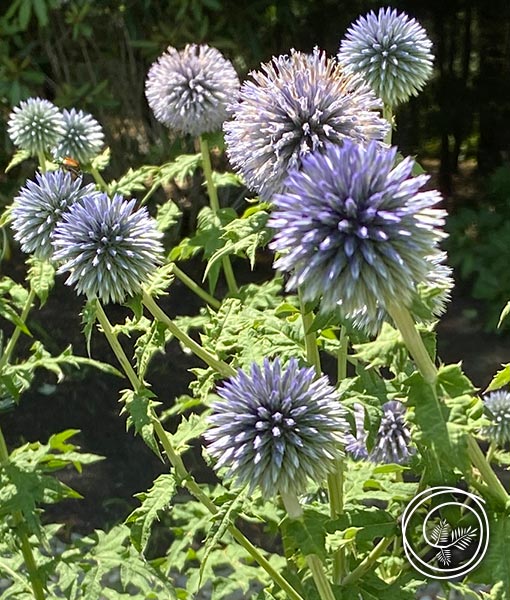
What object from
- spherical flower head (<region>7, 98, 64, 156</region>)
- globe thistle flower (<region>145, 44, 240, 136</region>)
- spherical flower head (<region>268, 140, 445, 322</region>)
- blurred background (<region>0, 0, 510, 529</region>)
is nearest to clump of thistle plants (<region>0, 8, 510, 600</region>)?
spherical flower head (<region>268, 140, 445, 322</region>)

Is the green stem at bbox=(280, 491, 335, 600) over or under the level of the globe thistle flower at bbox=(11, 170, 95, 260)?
under

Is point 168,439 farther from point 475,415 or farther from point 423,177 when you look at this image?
point 423,177

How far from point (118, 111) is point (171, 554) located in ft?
14.3

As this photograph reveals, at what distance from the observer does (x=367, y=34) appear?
2.19 metres

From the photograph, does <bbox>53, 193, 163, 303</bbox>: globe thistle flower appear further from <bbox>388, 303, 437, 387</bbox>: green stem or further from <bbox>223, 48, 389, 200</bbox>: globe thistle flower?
<bbox>388, 303, 437, 387</bbox>: green stem

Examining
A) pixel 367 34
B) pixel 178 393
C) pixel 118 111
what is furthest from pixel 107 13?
pixel 367 34

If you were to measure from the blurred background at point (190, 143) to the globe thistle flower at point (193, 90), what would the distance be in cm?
179

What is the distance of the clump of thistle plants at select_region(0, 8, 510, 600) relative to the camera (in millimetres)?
1218

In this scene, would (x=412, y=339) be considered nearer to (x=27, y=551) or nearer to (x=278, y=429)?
(x=278, y=429)

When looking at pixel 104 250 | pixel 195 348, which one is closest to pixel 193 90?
pixel 104 250

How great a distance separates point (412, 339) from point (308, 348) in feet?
1.37

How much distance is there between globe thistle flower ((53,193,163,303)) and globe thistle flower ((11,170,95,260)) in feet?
0.73

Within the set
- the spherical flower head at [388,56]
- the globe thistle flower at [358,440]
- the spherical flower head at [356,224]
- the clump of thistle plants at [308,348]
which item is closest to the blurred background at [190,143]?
the clump of thistle plants at [308,348]

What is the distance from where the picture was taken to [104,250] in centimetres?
179
